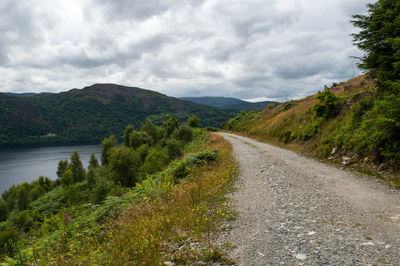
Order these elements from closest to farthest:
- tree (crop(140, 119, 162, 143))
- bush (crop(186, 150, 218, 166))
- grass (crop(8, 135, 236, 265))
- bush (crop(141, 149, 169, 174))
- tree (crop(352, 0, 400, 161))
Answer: grass (crop(8, 135, 236, 265))
tree (crop(352, 0, 400, 161))
bush (crop(186, 150, 218, 166))
bush (crop(141, 149, 169, 174))
tree (crop(140, 119, 162, 143))

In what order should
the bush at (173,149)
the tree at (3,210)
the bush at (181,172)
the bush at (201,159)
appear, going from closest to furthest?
1. the bush at (181,172)
2. the bush at (201,159)
3. the bush at (173,149)
4. the tree at (3,210)

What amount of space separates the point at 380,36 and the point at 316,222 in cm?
1118

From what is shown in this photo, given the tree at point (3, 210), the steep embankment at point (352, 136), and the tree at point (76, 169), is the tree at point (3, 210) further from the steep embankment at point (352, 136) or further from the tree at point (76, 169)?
the steep embankment at point (352, 136)

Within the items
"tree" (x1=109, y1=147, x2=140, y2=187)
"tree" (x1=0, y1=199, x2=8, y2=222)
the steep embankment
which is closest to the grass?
the steep embankment

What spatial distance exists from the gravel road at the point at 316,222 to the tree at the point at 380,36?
623cm

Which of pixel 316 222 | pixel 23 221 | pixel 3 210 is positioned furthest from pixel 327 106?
pixel 3 210

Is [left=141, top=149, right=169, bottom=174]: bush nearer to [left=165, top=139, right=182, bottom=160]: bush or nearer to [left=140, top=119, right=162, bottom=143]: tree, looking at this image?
[left=165, top=139, right=182, bottom=160]: bush

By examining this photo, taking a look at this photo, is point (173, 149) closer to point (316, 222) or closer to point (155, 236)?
point (155, 236)

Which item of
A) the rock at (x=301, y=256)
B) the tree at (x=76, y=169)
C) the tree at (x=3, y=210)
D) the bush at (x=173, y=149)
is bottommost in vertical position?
the tree at (x=3, y=210)

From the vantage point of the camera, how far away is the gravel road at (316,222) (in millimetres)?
3867

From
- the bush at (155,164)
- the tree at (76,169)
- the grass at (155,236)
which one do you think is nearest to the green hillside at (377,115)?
the grass at (155,236)

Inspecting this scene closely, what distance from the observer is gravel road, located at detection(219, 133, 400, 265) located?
3867mm

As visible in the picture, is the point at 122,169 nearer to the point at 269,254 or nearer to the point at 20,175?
the point at 269,254

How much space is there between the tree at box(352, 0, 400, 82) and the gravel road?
6.23 meters
